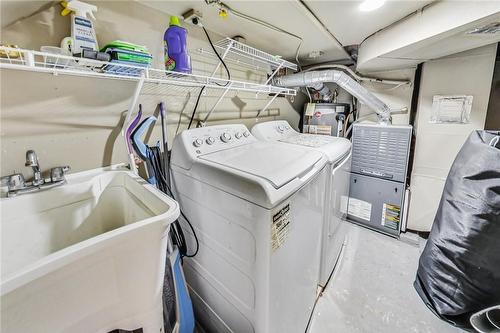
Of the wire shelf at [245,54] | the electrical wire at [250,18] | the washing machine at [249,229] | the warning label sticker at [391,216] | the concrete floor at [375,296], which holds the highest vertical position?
the electrical wire at [250,18]

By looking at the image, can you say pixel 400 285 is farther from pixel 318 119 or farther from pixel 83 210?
pixel 83 210

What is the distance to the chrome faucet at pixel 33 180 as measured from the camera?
3.00ft

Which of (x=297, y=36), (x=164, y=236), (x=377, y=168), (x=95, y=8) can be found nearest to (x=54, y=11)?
(x=95, y=8)

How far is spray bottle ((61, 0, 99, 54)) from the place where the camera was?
3.36 ft

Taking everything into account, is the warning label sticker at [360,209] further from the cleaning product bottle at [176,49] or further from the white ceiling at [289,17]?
the cleaning product bottle at [176,49]

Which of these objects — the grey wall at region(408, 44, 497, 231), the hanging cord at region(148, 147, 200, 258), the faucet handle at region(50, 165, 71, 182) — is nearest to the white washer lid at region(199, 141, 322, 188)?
the hanging cord at region(148, 147, 200, 258)

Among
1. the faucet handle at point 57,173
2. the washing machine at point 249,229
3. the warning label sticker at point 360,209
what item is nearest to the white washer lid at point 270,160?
the washing machine at point 249,229

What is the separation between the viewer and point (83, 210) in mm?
1122

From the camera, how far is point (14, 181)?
3.04 feet

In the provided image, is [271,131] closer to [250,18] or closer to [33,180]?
[250,18]

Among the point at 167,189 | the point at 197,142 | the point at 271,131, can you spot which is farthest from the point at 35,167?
the point at 271,131

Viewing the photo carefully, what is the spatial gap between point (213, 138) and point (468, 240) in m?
2.06

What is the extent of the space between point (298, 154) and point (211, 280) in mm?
1032

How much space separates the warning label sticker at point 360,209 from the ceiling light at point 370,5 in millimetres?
2198
